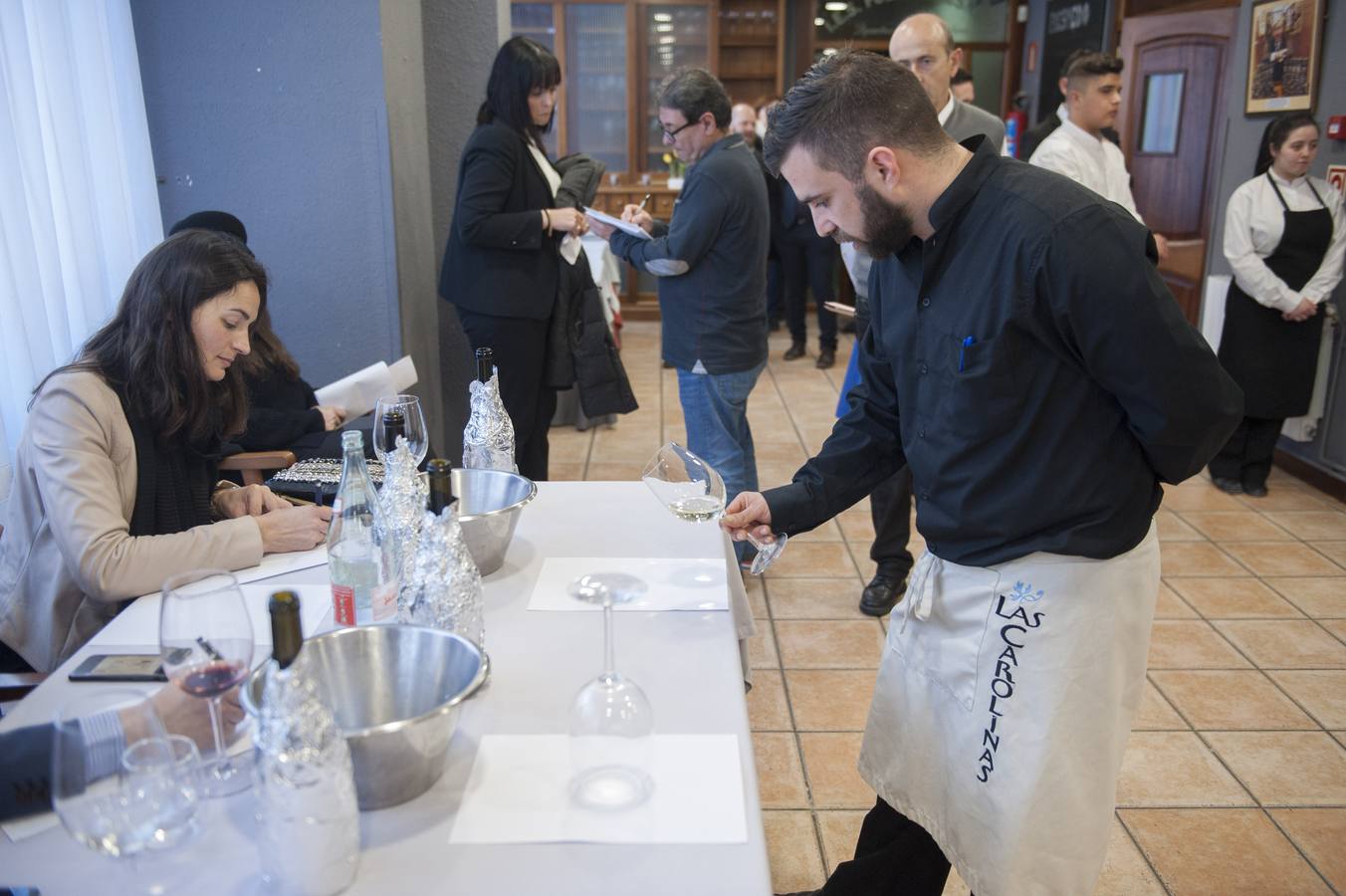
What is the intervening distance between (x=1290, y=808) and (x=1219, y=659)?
2.47ft

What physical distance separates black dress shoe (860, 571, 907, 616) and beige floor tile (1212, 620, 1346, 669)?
3.27ft

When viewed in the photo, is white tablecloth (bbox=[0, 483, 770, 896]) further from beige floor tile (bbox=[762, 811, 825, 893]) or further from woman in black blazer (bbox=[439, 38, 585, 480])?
woman in black blazer (bbox=[439, 38, 585, 480])

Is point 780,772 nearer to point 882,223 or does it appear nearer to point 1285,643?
point 882,223

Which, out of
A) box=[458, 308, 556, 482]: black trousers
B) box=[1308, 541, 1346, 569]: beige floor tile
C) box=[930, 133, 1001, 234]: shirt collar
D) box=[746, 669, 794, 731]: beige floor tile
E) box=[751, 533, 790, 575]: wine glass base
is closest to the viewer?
box=[930, 133, 1001, 234]: shirt collar

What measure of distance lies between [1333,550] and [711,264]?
8.63ft

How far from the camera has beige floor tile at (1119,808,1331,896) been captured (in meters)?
2.25

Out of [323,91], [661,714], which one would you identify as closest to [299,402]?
[323,91]

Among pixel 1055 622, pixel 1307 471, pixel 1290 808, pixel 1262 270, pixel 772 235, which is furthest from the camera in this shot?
pixel 772 235

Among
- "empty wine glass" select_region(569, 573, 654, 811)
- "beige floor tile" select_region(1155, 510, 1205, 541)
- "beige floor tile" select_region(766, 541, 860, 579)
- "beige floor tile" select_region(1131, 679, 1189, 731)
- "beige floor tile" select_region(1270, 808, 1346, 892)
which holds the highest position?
"empty wine glass" select_region(569, 573, 654, 811)

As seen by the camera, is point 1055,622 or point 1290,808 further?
point 1290,808

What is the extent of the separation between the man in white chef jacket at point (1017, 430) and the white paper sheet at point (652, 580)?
0.35 meters

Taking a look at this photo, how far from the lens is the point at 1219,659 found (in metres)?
3.21

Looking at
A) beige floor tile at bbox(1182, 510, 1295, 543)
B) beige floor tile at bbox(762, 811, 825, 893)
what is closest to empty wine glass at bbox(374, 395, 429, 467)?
beige floor tile at bbox(762, 811, 825, 893)

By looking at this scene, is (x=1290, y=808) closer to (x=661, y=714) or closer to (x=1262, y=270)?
(x=661, y=714)
